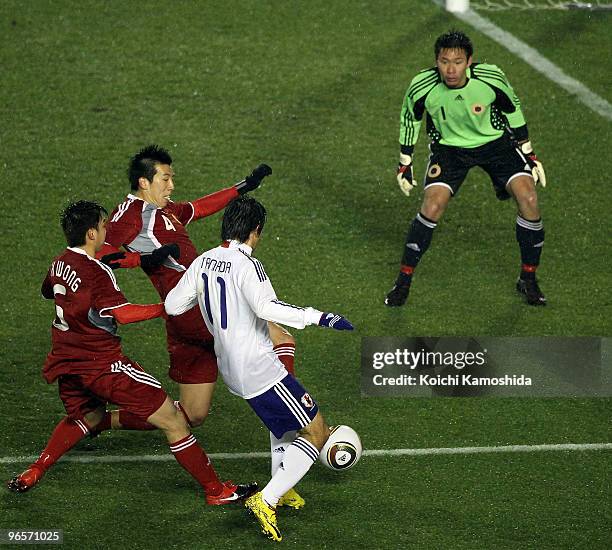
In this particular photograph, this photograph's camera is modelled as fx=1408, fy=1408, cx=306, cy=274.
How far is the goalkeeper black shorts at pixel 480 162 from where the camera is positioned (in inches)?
431

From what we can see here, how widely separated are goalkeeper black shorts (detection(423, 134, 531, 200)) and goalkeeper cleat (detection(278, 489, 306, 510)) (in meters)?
3.52

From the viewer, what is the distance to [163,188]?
8891mm

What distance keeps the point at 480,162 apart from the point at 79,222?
3.99 meters

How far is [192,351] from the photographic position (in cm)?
879

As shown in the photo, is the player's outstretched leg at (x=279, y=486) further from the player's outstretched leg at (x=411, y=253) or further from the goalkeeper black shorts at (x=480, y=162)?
the goalkeeper black shorts at (x=480, y=162)

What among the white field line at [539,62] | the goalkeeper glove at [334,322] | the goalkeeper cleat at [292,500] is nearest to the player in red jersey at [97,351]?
the goalkeeper cleat at [292,500]

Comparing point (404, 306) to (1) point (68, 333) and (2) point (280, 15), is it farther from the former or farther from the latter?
(2) point (280, 15)

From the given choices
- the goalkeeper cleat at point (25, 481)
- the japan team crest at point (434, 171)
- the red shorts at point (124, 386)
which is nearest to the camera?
the red shorts at point (124, 386)

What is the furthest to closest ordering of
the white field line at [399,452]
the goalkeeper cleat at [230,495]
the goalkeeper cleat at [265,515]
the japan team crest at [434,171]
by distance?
the japan team crest at [434,171], the white field line at [399,452], the goalkeeper cleat at [230,495], the goalkeeper cleat at [265,515]

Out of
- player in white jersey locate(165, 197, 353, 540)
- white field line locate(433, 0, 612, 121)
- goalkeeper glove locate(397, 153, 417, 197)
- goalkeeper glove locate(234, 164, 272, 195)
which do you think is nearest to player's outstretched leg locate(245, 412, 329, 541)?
player in white jersey locate(165, 197, 353, 540)

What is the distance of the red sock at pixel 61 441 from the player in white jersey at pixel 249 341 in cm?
113

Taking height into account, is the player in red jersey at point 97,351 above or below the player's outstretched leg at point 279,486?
A: above

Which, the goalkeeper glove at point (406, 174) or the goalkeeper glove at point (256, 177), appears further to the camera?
the goalkeeper glove at point (406, 174)

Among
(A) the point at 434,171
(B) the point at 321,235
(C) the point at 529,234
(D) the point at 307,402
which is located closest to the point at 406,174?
(A) the point at 434,171
